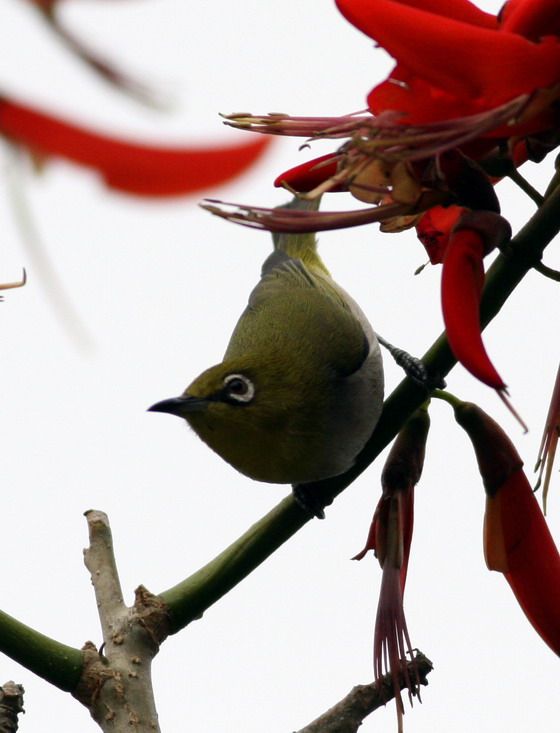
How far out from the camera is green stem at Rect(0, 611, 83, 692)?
147 centimetres

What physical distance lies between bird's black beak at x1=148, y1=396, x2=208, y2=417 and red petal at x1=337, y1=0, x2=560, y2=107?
1643 mm

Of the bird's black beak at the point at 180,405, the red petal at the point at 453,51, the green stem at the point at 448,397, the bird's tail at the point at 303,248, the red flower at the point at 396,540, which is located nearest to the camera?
the red petal at the point at 453,51

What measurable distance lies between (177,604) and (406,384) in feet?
2.07

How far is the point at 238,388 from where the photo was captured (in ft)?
9.03

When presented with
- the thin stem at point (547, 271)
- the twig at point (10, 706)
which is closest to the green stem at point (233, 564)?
the twig at point (10, 706)

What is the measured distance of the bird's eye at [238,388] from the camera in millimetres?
2717

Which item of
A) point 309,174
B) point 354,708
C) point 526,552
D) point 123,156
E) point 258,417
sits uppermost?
point 258,417

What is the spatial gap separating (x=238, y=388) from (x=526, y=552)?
1247 mm

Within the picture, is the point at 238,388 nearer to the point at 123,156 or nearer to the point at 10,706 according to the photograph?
the point at 10,706

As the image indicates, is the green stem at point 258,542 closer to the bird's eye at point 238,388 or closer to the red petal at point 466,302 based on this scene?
the red petal at point 466,302

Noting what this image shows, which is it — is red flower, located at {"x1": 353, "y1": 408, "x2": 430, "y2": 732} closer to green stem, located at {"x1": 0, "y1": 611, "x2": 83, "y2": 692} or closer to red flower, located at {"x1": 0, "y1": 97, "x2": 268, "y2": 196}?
green stem, located at {"x1": 0, "y1": 611, "x2": 83, "y2": 692}

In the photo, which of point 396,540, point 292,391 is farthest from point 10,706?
point 292,391

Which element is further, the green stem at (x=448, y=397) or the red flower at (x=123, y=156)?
the green stem at (x=448, y=397)

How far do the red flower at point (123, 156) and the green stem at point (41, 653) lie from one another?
1297 mm
